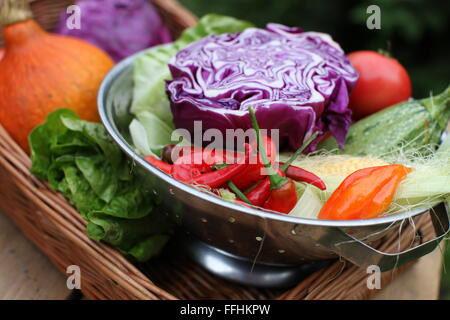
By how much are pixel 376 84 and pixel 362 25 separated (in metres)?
1.03

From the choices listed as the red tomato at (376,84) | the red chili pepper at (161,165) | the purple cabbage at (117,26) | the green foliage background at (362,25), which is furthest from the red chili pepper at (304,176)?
the green foliage background at (362,25)

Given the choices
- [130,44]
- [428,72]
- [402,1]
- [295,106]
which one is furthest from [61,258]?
[428,72]

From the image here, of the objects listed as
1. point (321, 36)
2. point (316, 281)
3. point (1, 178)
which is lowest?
point (316, 281)

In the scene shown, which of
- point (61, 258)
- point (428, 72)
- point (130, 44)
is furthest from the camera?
point (428, 72)

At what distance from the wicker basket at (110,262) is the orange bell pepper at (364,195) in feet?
0.27

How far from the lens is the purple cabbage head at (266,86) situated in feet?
3.24

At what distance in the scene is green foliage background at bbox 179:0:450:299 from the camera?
1.98 meters

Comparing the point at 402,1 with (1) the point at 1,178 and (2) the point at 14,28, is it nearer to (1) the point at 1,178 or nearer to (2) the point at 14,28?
(2) the point at 14,28

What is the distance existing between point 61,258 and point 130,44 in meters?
0.75

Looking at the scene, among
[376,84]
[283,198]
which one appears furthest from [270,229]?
[376,84]

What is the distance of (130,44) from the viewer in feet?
5.24

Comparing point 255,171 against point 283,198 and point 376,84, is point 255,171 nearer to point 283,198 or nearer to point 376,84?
point 283,198

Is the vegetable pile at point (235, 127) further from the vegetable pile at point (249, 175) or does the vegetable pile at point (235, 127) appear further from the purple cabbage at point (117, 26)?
the purple cabbage at point (117, 26)

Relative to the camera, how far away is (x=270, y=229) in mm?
858
